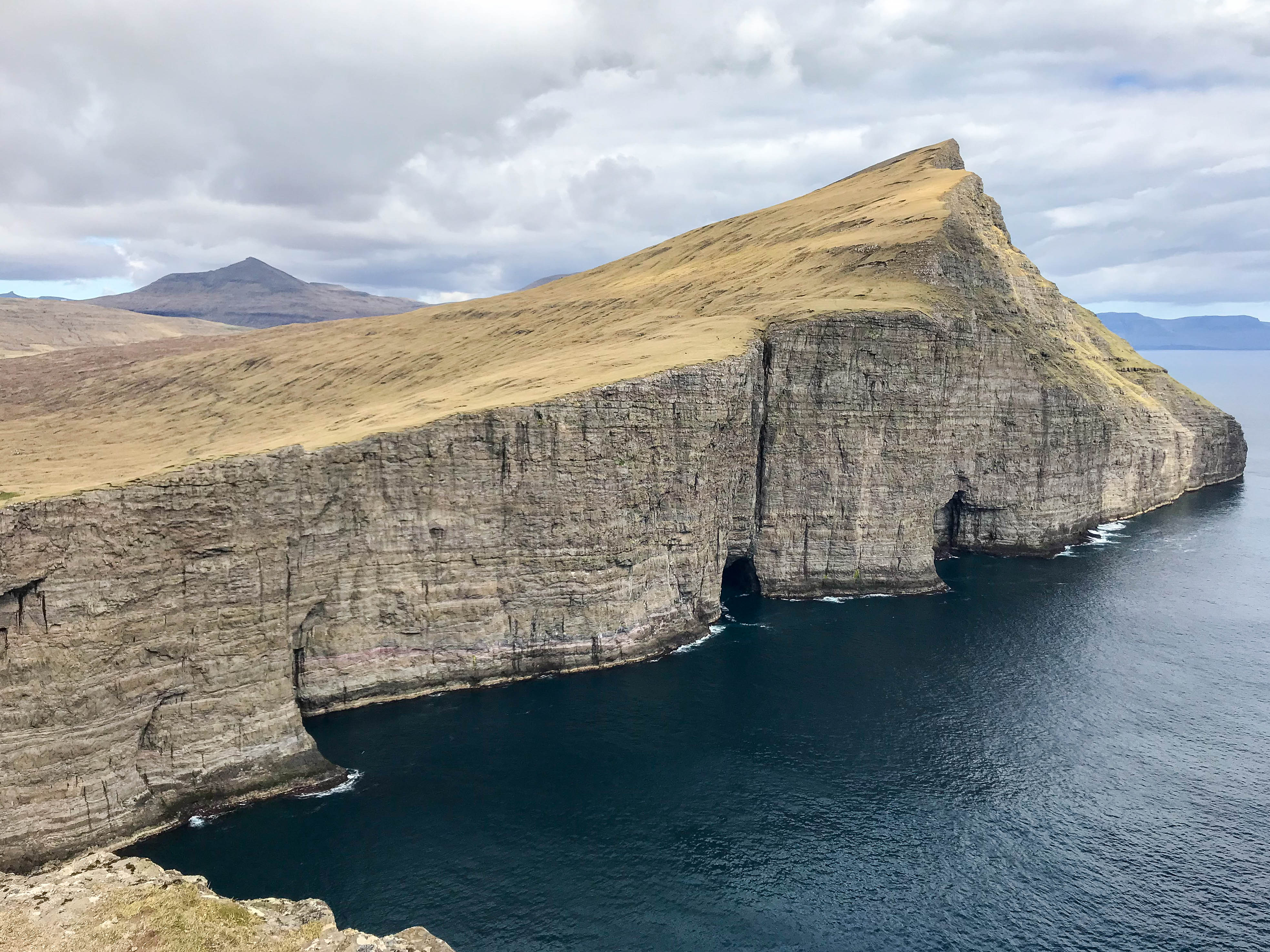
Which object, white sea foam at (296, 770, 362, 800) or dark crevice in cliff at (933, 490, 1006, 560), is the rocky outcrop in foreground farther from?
dark crevice in cliff at (933, 490, 1006, 560)

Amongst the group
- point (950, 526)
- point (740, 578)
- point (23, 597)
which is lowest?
point (740, 578)

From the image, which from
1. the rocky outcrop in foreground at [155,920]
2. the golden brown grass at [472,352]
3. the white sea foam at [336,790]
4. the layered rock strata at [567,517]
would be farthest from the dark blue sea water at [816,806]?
the golden brown grass at [472,352]

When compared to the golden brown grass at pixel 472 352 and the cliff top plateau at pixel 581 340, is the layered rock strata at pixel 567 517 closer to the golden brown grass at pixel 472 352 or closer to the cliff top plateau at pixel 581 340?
the cliff top plateau at pixel 581 340

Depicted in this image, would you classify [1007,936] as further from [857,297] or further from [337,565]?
[857,297]

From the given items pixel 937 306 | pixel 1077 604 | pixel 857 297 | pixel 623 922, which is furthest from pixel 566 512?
pixel 1077 604

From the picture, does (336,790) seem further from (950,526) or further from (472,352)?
(950,526)

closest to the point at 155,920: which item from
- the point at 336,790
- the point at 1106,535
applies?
the point at 336,790
